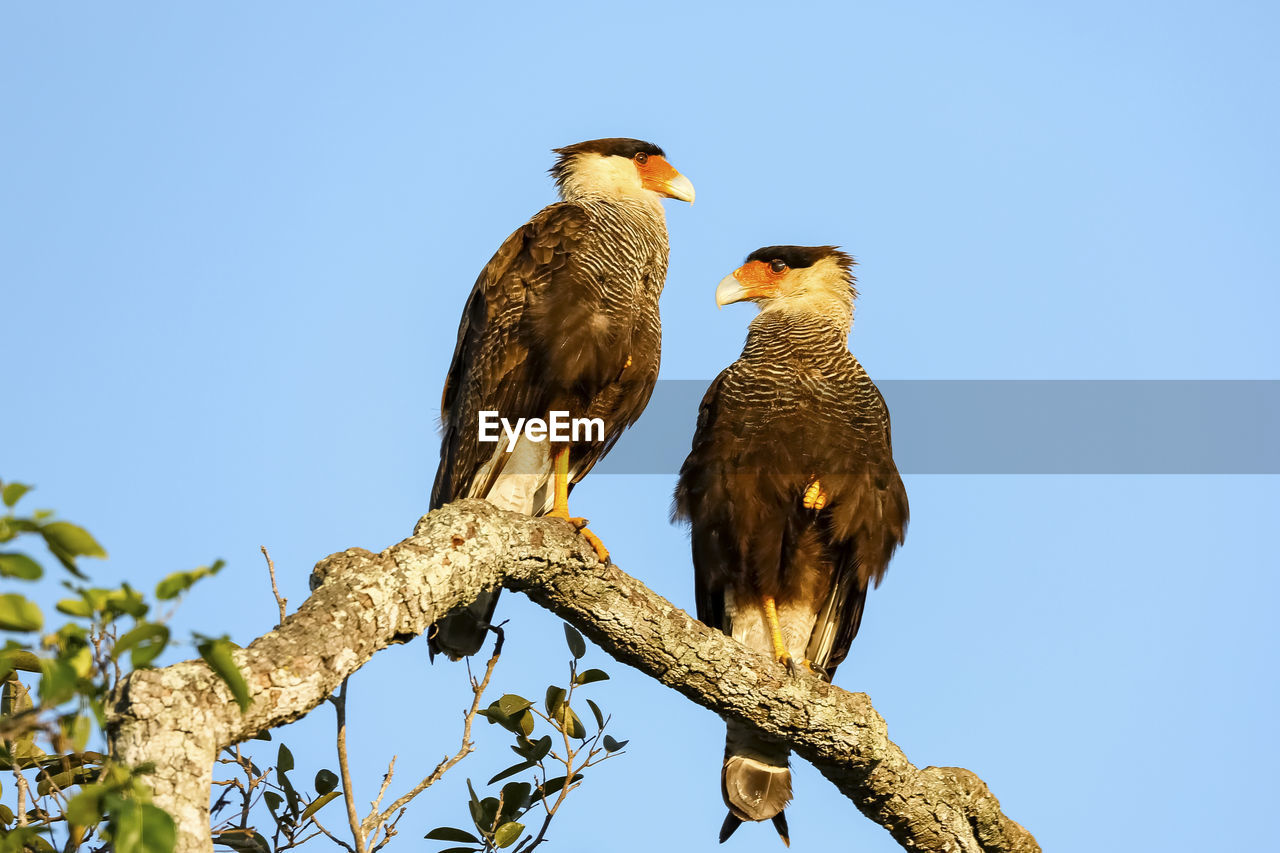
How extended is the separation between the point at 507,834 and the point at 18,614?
2.17 m

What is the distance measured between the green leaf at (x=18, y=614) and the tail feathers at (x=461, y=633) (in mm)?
2738

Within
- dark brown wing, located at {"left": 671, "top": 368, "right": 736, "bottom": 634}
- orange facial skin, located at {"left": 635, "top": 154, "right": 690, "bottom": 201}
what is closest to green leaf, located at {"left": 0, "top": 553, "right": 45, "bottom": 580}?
dark brown wing, located at {"left": 671, "top": 368, "right": 736, "bottom": 634}

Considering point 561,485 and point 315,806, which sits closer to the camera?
point 315,806

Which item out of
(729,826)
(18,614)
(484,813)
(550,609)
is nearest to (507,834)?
(484,813)

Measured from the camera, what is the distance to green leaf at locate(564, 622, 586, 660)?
12.7ft

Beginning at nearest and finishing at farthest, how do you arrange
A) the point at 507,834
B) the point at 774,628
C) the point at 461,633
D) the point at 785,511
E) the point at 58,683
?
the point at 58,683 → the point at 507,834 → the point at 461,633 → the point at 785,511 → the point at 774,628

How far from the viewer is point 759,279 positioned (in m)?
5.64

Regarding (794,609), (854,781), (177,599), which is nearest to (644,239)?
(794,609)

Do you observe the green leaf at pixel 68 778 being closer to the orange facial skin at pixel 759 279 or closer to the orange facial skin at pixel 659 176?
the orange facial skin at pixel 659 176

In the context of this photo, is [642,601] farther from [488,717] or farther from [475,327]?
[475,327]

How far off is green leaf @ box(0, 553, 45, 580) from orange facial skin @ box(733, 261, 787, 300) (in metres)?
4.44

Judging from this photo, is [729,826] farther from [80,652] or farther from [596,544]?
[80,652]

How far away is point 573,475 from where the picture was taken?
489cm

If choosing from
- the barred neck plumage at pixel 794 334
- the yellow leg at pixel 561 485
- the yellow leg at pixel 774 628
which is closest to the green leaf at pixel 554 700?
the yellow leg at pixel 561 485
